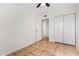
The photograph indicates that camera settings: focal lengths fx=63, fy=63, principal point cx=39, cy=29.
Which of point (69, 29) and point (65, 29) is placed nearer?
point (69, 29)

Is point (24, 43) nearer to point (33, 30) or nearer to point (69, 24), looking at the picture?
point (33, 30)

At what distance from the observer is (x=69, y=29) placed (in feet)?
9.14

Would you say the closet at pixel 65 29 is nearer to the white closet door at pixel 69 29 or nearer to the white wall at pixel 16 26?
the white closet door at pixel 69 29

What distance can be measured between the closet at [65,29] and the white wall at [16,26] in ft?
4.45

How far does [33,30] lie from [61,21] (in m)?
1.60

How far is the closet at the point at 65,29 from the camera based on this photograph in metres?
2.69

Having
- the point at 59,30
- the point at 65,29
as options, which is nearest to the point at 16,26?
the point at 59,30

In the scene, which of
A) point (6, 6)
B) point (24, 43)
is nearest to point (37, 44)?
point (24, 43)

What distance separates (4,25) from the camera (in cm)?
176

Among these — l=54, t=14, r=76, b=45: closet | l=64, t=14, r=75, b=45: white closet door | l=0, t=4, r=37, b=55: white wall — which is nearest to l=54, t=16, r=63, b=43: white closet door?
l=54, t=14, r=76, b=45: closet

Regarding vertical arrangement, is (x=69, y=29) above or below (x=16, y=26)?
below

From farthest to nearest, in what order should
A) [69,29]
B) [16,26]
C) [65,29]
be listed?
[65,29]
[69,29]
[16,26]

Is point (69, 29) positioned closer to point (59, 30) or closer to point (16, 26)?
point (59, 30)

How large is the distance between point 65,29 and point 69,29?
0.18m
